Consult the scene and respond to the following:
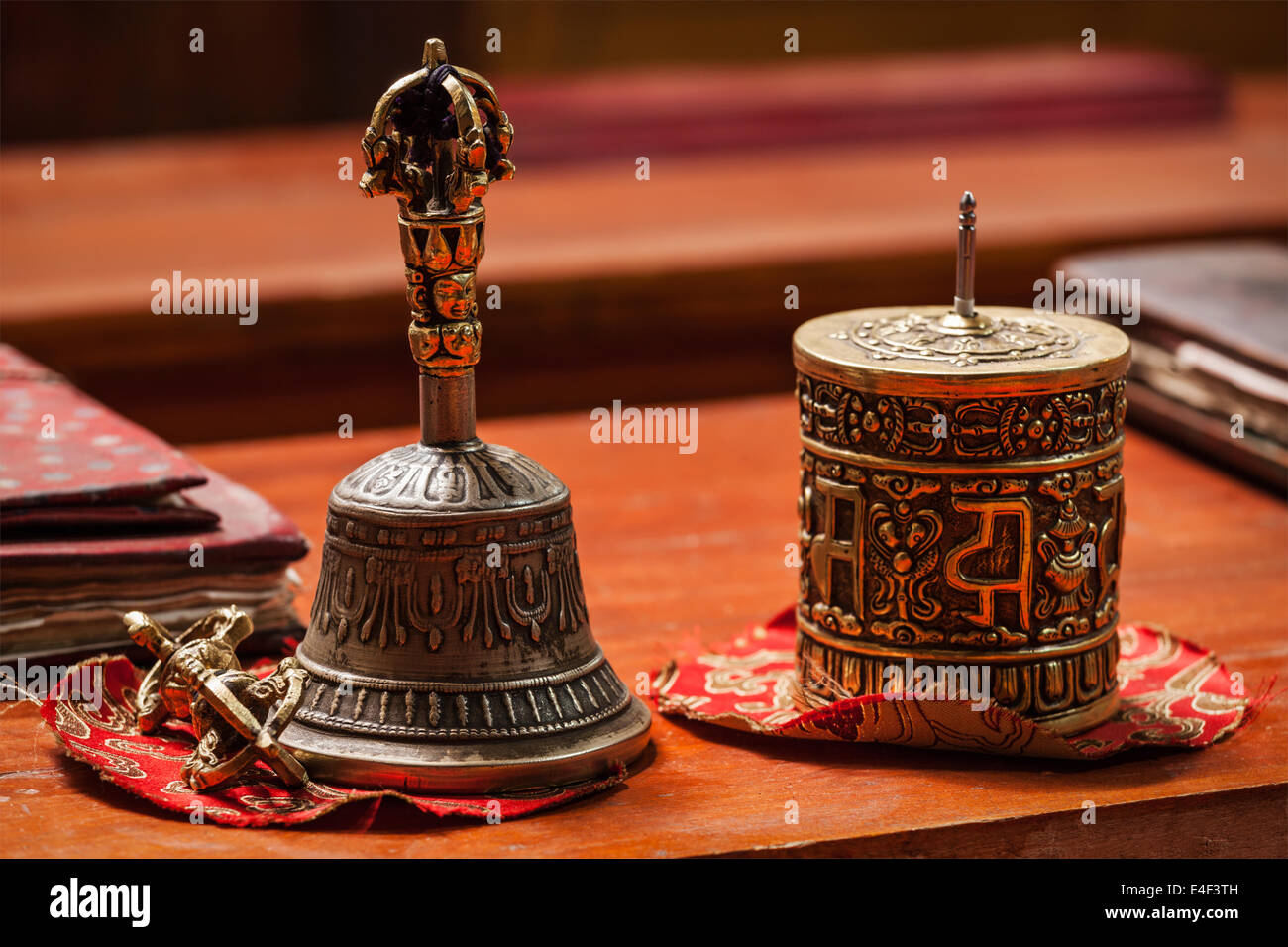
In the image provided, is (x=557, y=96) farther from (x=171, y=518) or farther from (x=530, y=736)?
(x=530, y=736)

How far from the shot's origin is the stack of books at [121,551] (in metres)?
1.21

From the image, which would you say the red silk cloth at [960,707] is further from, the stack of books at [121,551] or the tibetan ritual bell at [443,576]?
the stack of books at [121,551]

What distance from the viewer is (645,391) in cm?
263

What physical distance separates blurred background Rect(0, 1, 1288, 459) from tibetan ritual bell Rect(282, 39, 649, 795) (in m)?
1.41

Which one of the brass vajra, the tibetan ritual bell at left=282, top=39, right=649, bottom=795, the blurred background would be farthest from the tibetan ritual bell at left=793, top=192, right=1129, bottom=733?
the blurred background

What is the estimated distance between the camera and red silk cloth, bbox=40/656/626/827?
96 centimetres

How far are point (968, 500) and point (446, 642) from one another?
0.31m

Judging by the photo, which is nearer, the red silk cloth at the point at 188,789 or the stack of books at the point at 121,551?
the red silk cloth at the point at 188,789

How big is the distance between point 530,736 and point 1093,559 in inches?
13.9

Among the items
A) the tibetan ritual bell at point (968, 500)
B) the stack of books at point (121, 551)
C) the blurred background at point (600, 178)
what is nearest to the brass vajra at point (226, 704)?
the stack of books at point (121, 551)

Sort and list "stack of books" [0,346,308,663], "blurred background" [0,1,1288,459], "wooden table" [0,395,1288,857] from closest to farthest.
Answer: "wooden table" [0,395,1288,857], "stack of books" [0,346,308,663], "blurred background" [0,1,1288,459]

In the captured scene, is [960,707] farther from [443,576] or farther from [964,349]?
[443,576]

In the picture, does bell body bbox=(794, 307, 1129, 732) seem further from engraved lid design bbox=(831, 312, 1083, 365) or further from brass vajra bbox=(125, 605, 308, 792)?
brass vajra bbox=(125, 605, 308, 792)

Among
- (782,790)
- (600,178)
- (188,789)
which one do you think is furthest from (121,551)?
(600,178)
